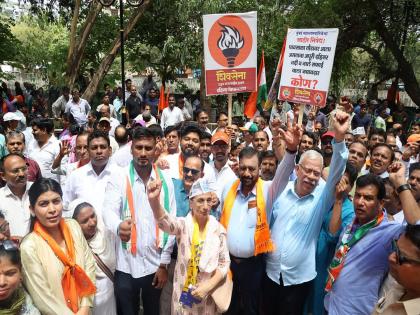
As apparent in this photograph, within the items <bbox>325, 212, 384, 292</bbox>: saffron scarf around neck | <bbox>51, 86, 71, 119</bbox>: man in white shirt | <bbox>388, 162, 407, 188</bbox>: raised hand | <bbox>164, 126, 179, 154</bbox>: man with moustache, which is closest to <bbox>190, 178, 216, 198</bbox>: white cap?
<bbox>325, 212, 384, 292</bbox>: saffron scarf around neck

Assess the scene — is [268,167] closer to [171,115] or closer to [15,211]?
[15,211]

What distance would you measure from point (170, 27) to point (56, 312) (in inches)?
673

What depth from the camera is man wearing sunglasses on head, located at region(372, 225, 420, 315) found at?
186cm

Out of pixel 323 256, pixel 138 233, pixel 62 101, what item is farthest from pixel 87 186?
pixel 62 101

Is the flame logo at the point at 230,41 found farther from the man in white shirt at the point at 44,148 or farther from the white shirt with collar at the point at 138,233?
the white shirt with collar at the point at 138,233

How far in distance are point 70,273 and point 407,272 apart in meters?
1.97

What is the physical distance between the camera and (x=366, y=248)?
8.79 ft

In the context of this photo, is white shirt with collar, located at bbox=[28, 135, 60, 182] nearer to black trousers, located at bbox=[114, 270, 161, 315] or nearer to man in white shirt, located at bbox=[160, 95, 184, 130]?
black trousers, located at bbox=[114, 270, 161, 315]

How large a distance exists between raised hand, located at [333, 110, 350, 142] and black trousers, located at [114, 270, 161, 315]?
5.91 feet

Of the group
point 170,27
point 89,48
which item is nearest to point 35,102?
point 89,48

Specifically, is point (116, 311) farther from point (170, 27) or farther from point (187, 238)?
point (170, 27)

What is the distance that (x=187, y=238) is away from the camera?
2982 millimetres

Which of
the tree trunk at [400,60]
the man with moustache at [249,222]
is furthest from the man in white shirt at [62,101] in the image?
the tree trunk at [400,60]

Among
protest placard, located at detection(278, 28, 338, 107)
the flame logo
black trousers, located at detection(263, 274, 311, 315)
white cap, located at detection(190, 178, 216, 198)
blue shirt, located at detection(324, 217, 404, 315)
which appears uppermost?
the flame logo
